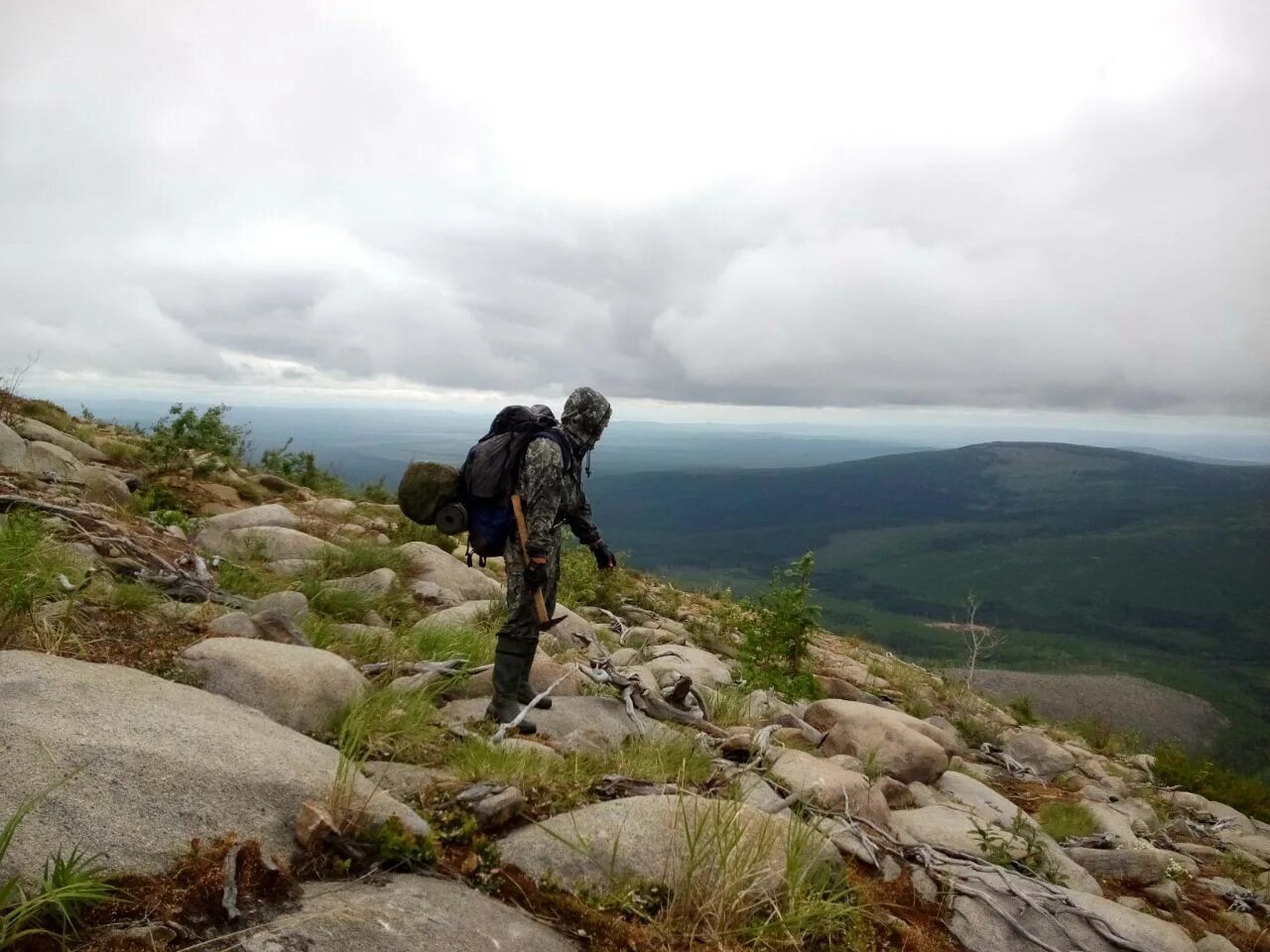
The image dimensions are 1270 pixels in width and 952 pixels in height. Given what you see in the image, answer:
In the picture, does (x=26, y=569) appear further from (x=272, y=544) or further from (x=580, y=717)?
(x=272, y=544)

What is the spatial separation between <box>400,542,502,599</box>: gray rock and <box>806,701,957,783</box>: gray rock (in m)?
4.85

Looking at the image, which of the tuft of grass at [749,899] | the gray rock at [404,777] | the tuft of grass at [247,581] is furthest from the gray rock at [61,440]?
the tuft of grass at [749,899]

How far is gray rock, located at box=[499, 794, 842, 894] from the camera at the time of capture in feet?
10.7

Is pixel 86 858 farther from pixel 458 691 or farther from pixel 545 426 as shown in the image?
pixel 545 426

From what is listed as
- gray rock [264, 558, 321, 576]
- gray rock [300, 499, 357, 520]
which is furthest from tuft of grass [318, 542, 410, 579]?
gray rock [300, 499, 357, 520]

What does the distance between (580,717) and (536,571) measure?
132 centimetres

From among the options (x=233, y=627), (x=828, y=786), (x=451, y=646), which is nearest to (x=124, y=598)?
(x=233, y=627)

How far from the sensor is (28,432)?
38.9 ft

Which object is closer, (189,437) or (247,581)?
(247,581)

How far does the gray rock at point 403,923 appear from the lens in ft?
7.93

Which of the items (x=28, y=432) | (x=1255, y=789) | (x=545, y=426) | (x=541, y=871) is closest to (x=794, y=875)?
(x=541, y=871)

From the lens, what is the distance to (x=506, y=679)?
5.99 metres

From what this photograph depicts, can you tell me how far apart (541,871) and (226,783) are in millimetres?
1413

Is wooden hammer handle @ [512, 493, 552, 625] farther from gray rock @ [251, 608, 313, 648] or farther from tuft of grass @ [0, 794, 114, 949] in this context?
tuft of grass @ [0, 794, 114, 949]
